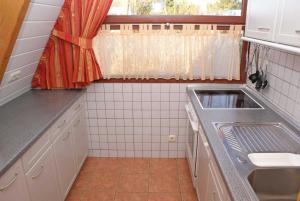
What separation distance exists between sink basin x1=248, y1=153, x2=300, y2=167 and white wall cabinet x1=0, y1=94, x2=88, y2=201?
1302 millimetres

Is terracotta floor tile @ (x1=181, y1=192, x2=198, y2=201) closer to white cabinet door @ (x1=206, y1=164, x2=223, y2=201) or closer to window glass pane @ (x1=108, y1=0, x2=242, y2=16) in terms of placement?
white cabinet door @ (x1=206, y1=164, x2=223, y2=201)

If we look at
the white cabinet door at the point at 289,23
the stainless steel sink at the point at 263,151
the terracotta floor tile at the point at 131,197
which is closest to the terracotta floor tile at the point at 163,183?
the terracotta floor tile at the point at 131,197

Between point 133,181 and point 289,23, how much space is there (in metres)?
1.95

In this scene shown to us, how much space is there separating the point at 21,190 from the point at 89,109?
4.43 feet

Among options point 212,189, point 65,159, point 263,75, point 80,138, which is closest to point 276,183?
point 212,189

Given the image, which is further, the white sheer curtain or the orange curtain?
the white sheer curtain

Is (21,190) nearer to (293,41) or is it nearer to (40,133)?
(40,133)

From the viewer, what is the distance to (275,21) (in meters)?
1.39

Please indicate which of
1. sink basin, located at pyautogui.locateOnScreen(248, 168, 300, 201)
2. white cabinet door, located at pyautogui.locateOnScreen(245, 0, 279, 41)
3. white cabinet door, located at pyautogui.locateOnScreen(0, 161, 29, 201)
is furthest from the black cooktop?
white cabinet door, located at pyautogui.locateOnScreen(0, 161, 29, 201)

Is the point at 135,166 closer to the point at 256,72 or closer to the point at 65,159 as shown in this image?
the point at 65,159

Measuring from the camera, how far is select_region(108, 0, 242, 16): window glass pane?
2.38m

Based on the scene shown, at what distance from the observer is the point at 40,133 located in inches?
63.5

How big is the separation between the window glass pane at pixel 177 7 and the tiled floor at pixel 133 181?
1616mm

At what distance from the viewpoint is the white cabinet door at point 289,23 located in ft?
3.85
